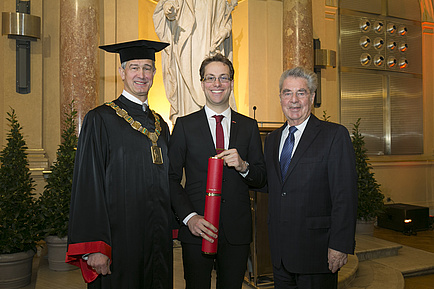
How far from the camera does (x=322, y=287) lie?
7.24 feet

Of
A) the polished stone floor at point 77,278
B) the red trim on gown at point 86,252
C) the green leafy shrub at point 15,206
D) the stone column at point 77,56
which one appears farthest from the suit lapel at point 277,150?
the stone column at point 77,56

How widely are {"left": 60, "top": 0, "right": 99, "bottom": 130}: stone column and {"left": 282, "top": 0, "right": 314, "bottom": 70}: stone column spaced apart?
347cm

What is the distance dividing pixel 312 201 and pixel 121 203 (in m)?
1.08

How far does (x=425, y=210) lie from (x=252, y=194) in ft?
17.2

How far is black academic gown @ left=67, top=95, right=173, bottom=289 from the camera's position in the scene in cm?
207

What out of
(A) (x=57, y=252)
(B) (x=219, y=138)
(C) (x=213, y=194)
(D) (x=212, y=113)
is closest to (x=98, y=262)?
(C) (x=213, y=194)

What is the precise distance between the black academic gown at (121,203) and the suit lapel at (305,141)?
750mm

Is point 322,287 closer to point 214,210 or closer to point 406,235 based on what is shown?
point 214,210

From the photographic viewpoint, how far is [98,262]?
204 cm

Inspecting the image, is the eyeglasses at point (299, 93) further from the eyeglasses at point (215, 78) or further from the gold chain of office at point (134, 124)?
the gold chain of office at point (134, 124)

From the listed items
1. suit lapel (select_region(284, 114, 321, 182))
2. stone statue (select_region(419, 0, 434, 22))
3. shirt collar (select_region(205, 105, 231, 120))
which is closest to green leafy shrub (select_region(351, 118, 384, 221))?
suit lapel (select_region(284, 114, 321, 182))

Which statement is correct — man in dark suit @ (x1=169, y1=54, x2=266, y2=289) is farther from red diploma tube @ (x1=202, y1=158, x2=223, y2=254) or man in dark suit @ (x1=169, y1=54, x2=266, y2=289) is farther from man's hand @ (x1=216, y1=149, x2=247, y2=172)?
red diploma tube @ (x1=202, y1=158, x2=223, y2=254)

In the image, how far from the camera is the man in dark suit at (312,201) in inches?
84.2

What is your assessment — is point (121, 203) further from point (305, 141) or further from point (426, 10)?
point (426, 10)
